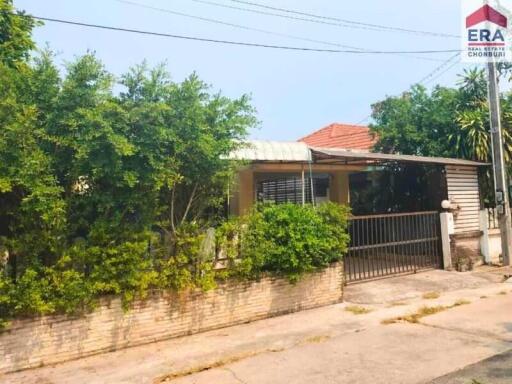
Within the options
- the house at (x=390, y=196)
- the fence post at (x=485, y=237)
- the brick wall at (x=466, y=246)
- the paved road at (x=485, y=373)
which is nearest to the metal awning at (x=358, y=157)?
the house at (x=390, y=196)

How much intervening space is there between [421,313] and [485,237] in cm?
547

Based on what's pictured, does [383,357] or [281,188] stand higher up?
[281,188]

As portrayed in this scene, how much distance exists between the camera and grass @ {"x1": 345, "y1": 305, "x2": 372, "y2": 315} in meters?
6.64

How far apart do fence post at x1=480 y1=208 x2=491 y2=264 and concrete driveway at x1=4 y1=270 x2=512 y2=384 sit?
4033 millimetres

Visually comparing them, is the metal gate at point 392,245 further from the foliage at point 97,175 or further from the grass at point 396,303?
the foliage at point 97,175

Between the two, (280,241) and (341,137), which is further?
(341,137)

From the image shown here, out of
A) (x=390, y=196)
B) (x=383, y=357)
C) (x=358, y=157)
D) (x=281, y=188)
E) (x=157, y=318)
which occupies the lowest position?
(x=383, y=357)

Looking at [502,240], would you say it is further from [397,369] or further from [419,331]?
[397,369]

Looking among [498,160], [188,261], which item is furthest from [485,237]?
[188,261]

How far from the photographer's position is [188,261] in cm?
571

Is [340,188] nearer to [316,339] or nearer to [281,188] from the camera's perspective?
[281,188]

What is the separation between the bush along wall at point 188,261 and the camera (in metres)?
4.62

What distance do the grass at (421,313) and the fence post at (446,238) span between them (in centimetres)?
276

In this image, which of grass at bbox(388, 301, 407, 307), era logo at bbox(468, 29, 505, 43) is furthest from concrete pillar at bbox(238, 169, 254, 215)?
era logo at bbox(468, 29, 505, 43)
